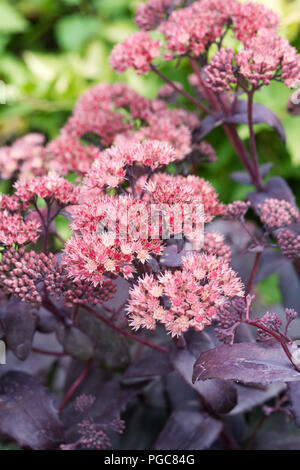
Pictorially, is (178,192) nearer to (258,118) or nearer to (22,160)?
(258,118)

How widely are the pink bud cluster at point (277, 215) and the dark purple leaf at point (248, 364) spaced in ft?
0.69

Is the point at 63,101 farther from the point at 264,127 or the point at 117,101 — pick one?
the point at 117,101

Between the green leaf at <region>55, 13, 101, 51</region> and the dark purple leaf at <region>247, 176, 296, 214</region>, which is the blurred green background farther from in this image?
the dark purple leaf at <region>247, 176, 296, 214</region>

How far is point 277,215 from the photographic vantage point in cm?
78

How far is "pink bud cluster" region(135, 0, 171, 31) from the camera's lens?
985mm

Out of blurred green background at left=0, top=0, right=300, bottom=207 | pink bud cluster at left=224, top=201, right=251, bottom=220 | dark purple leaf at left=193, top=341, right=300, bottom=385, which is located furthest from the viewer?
blurred green background at left=0, top=0, right=300, bottom=207

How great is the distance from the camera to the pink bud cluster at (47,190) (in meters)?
0.72

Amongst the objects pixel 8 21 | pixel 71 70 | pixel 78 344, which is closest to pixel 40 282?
pixel 78 344

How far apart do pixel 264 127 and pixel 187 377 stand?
4.19ft

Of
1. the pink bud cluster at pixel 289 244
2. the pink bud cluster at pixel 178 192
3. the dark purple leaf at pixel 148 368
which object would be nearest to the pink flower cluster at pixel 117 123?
the pink bud cluster at pixel 178 192

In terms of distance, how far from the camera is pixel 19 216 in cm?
72

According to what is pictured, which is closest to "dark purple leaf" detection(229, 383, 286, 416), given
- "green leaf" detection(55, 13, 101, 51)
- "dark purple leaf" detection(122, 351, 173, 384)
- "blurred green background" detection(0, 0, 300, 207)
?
"dark purple leaf" detection(122, 351, 173, 384)

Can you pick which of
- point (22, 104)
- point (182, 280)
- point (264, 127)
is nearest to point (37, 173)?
point (182, 280)

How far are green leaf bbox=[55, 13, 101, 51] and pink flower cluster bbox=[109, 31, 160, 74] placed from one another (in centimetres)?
143
